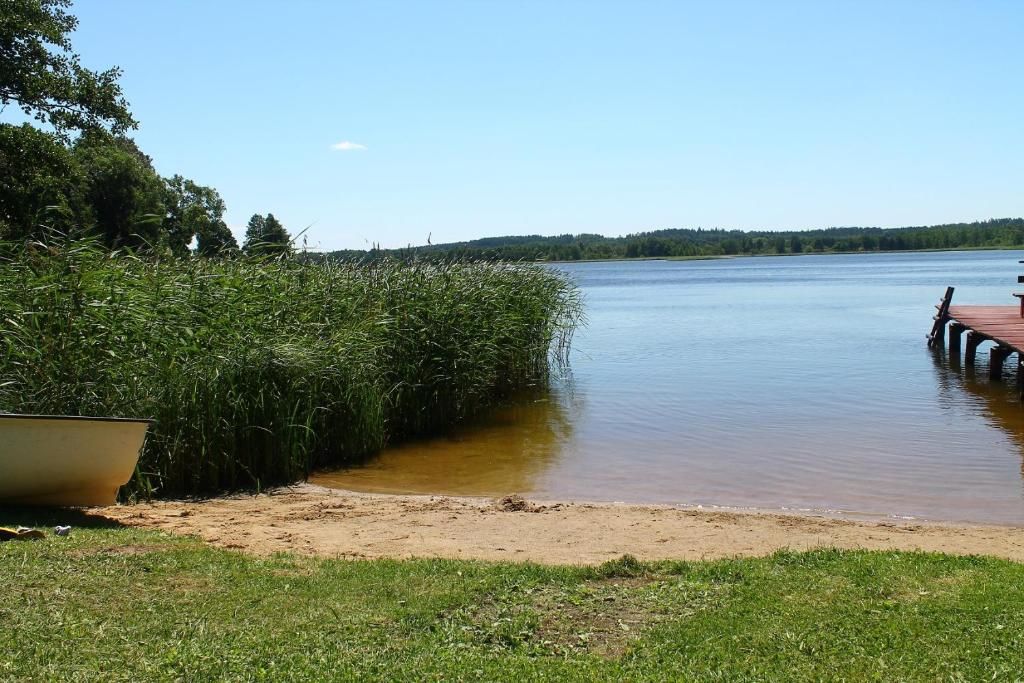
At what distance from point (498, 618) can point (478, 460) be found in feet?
27.4

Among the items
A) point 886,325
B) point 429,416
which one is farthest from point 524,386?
point 886,325

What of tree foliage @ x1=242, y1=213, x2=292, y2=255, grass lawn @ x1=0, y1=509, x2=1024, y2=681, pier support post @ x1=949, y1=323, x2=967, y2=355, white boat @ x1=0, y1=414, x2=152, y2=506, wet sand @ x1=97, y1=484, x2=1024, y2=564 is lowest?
pier support post @ x1=949, y1=323, x2=967, y2=355

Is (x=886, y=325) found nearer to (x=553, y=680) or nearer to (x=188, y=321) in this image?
(x=188, y=321)

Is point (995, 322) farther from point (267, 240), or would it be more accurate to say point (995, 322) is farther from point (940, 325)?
point (267, 240)

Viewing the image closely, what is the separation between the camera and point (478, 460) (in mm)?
13789

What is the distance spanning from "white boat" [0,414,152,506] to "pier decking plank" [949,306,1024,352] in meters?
17.0

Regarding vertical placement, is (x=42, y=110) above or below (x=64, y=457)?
above

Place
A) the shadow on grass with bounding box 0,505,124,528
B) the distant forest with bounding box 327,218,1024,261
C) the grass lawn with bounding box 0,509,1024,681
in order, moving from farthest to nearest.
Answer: the distant forest with bounding box 327,218,1024,261
the shadow on grass with bounding box 0,505,124,528
the grass lawn with bounding box 0,509,1024,681

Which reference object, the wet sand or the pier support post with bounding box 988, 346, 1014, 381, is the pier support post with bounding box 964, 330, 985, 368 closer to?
the pier support post with bounding box 988, 346, 1014, 381

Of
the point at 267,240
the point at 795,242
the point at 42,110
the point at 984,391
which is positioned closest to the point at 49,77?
the point at 42,110

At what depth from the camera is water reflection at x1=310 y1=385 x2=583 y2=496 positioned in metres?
12.1

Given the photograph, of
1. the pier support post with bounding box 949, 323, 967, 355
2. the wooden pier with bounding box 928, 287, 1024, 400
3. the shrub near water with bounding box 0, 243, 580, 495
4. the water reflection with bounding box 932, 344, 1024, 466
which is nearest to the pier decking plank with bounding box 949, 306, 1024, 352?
the wooden pier with bounding box 928, 287, 1024, 400

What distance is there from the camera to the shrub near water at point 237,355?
10086 mm

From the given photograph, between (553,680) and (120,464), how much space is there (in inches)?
213
